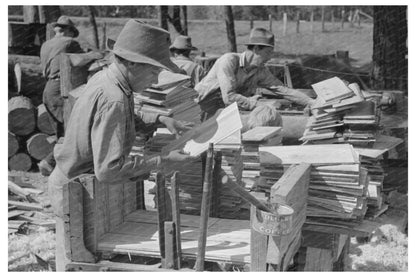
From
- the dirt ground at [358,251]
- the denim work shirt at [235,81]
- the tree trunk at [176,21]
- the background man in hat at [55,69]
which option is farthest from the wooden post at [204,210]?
the tree trunk at [176,21]

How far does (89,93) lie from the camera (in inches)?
149

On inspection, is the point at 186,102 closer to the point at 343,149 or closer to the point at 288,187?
the point at 343,149

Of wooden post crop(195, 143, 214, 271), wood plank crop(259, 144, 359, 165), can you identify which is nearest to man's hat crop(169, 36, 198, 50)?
wood plank crop(259, 144, 359, 165)

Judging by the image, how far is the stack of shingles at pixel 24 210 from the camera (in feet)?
27.6

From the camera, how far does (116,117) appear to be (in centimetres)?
369

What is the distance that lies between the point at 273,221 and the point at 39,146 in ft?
28.6

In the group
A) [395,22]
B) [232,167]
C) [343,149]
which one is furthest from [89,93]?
[395,22]

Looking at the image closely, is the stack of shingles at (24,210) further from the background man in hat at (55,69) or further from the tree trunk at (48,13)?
the tree trunk at (48,13)

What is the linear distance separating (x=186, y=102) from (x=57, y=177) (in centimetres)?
177

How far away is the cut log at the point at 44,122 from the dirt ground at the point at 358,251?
3.41m

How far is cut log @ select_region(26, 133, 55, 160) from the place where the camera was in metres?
11.3

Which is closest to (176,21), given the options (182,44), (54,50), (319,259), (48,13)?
(48,13)

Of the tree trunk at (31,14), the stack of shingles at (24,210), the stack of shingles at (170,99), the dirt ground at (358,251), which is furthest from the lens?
the tree trunk at (31,14)

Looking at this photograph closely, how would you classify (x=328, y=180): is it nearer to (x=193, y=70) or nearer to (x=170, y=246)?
(x=170, y=246)
